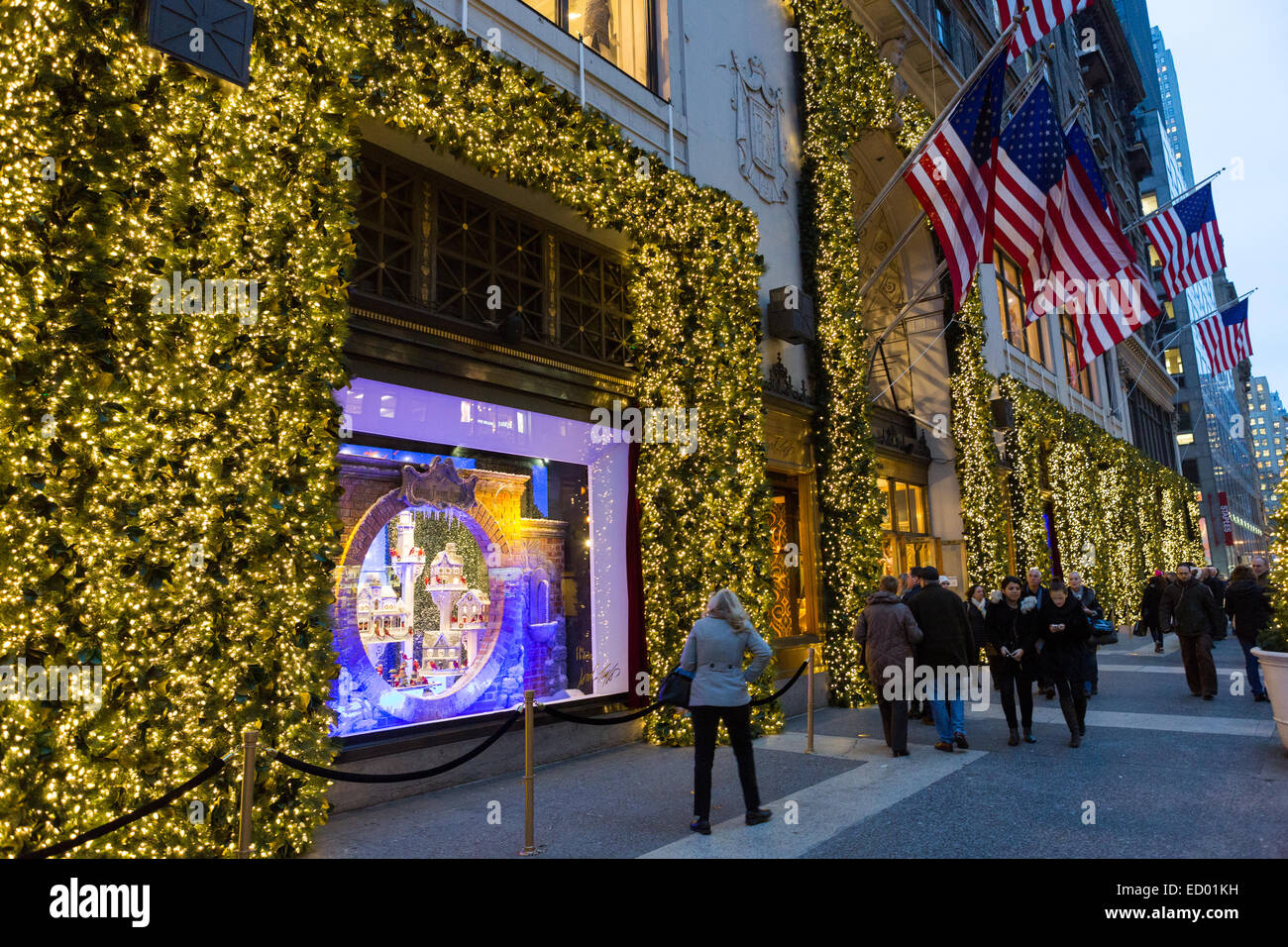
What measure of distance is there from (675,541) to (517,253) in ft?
13.4

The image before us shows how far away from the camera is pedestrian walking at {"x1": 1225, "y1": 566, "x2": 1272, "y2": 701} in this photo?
11.5m

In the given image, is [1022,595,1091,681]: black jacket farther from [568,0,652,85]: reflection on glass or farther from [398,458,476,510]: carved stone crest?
[568,0,652,85]: reflection on glass

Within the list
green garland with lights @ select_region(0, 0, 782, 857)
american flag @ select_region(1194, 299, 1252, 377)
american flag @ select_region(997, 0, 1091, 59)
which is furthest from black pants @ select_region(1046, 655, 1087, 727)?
american flag @ select_region(1194, 299, 1252, 377)

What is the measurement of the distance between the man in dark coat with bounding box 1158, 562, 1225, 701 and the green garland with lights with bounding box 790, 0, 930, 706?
14.4 feet

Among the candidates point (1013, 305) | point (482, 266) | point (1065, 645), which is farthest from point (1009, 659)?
point (1013, 305)

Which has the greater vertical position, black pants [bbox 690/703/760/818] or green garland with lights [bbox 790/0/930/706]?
green garland with lights [bbox 790/0/930/706]

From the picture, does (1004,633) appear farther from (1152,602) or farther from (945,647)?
(1152,602)

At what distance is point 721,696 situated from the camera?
613 centimetres

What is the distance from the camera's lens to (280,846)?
212 inches

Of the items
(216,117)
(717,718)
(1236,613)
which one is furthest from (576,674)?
(1236,613)

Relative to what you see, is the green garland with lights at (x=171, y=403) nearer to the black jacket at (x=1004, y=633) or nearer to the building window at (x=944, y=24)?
the black jacket at (x=1004, y=633)

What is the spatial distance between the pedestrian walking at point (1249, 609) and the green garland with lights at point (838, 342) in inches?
203
